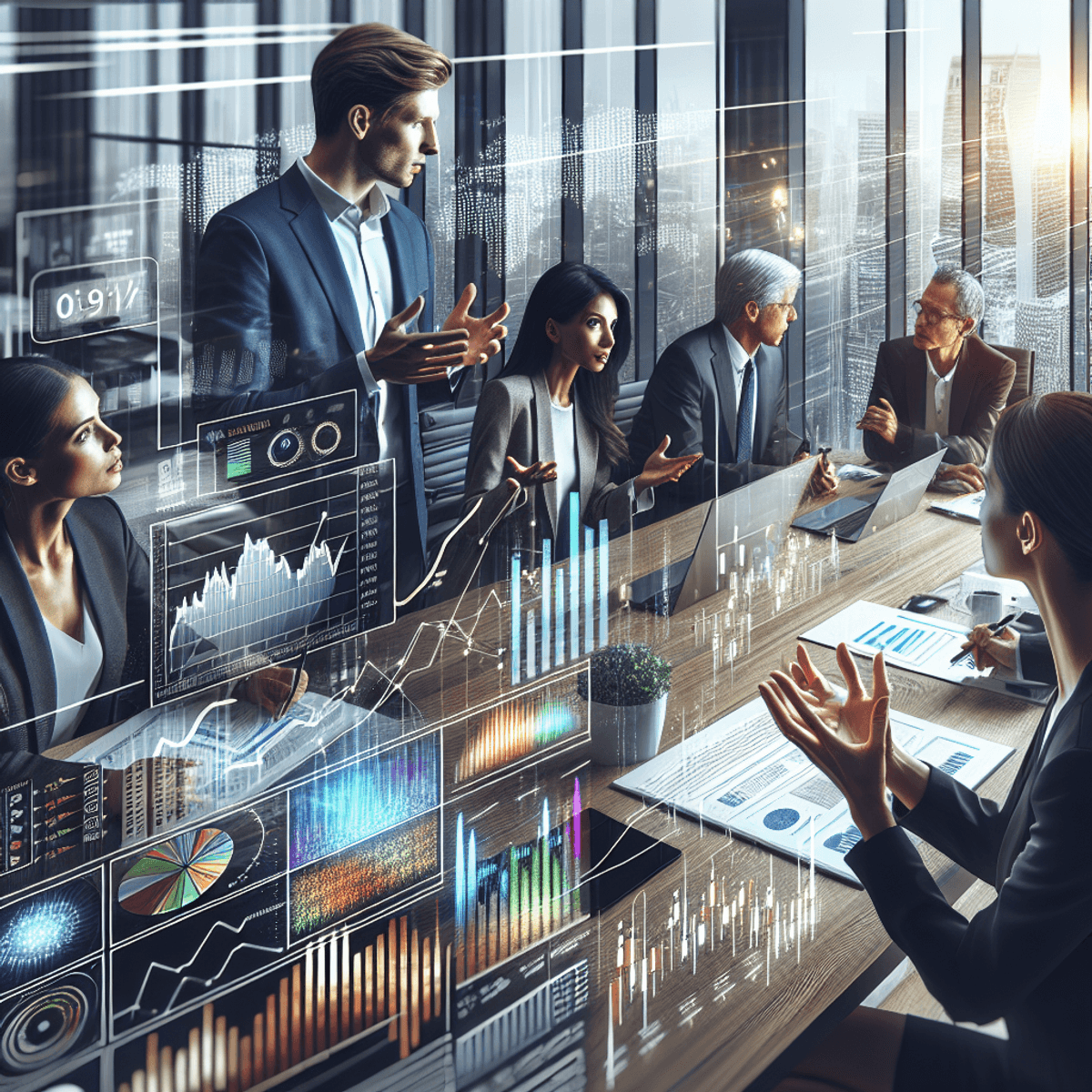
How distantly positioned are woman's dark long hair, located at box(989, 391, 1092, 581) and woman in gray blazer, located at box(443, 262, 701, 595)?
0.51 metres

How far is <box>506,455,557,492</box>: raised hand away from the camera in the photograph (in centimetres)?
147

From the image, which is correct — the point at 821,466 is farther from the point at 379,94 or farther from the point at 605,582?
the point at 379,94

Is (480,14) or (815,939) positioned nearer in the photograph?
(480,14)

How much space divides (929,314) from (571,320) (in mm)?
1129

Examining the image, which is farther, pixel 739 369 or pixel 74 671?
pixel 739 369

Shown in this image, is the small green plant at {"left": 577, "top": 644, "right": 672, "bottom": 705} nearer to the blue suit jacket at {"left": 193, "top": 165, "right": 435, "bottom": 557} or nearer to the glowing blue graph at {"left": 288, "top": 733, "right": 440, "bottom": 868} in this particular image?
the glowing blue graph at {"left": 288, "top": 733, "right": 440, "bottom": 868}

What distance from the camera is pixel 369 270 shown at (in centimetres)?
125

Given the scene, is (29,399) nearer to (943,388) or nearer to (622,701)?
(622,701)

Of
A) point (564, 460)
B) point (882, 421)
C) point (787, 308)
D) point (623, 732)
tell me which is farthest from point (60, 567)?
point (882, 421)

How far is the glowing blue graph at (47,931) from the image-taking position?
1101 mm

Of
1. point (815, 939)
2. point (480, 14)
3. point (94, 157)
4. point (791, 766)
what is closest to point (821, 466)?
point (791, 766)

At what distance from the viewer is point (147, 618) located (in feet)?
3.70

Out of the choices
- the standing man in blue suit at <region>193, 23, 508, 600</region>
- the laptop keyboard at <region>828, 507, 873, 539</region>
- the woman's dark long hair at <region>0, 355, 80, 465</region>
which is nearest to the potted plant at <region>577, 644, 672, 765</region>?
the standing man in blue suit at <region>193, 23, 508, 600</region>

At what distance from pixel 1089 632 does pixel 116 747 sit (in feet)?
3.64
